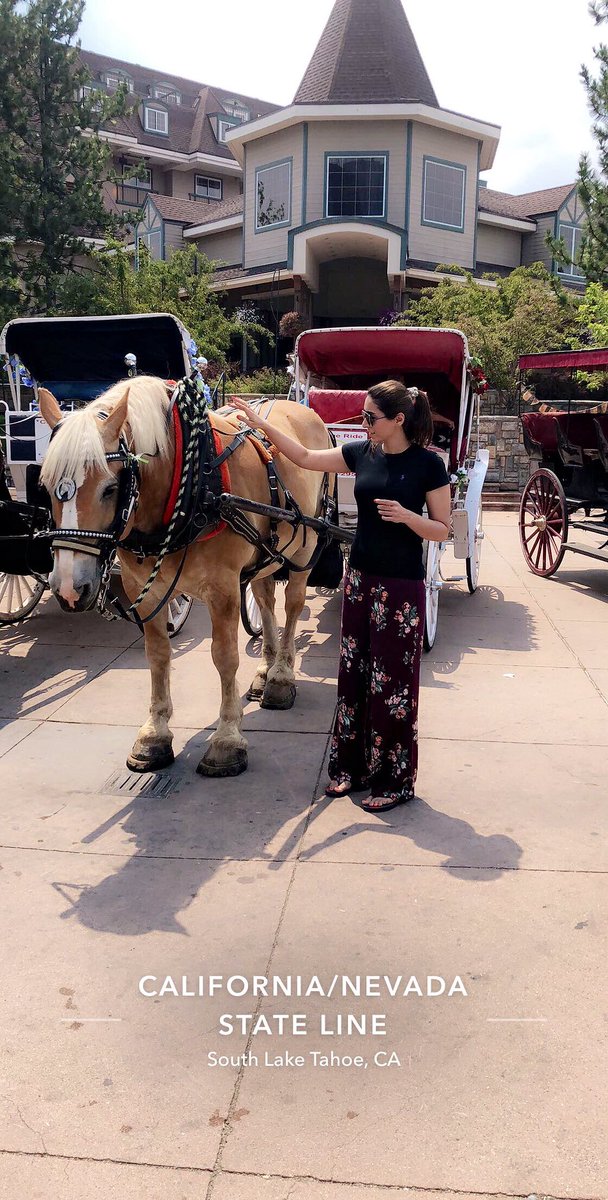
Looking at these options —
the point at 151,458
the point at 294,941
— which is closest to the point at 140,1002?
the point at 294,941

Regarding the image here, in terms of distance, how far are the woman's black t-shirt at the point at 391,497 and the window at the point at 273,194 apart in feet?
73.5

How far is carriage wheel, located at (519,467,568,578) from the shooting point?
9.46 metres

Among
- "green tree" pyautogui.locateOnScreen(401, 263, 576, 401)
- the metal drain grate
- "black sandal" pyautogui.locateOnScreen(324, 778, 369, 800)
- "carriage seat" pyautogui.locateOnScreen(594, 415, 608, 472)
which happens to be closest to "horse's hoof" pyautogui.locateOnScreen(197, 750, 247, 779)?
the metal drain grate

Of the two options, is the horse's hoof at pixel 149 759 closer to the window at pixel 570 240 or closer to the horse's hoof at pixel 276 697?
the horse's hoof at pixel 276 697

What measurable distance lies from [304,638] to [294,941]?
4.20m

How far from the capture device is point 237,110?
4125 centimetres

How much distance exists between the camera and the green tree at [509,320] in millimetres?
18031

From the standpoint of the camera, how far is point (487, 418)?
16.6 m

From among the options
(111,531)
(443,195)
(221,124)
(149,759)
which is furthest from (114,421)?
(221,124)

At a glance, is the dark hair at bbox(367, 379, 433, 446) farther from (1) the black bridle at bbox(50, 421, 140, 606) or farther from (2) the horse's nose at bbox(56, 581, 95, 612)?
(2) the horse's nose at bbox(56, 581, 95, 612)

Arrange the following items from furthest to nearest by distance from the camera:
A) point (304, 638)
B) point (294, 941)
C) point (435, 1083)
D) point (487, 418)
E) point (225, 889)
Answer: point (487, 418), point (304, 638), point (225, 889), point (294, 941), point (435, 1083)

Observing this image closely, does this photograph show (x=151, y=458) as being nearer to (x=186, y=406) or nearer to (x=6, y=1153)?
(x=186, y=406)

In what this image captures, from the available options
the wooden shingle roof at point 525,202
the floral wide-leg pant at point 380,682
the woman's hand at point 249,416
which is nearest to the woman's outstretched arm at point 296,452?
the woman's hand at point 249,416

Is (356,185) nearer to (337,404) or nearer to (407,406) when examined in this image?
(337,404)
